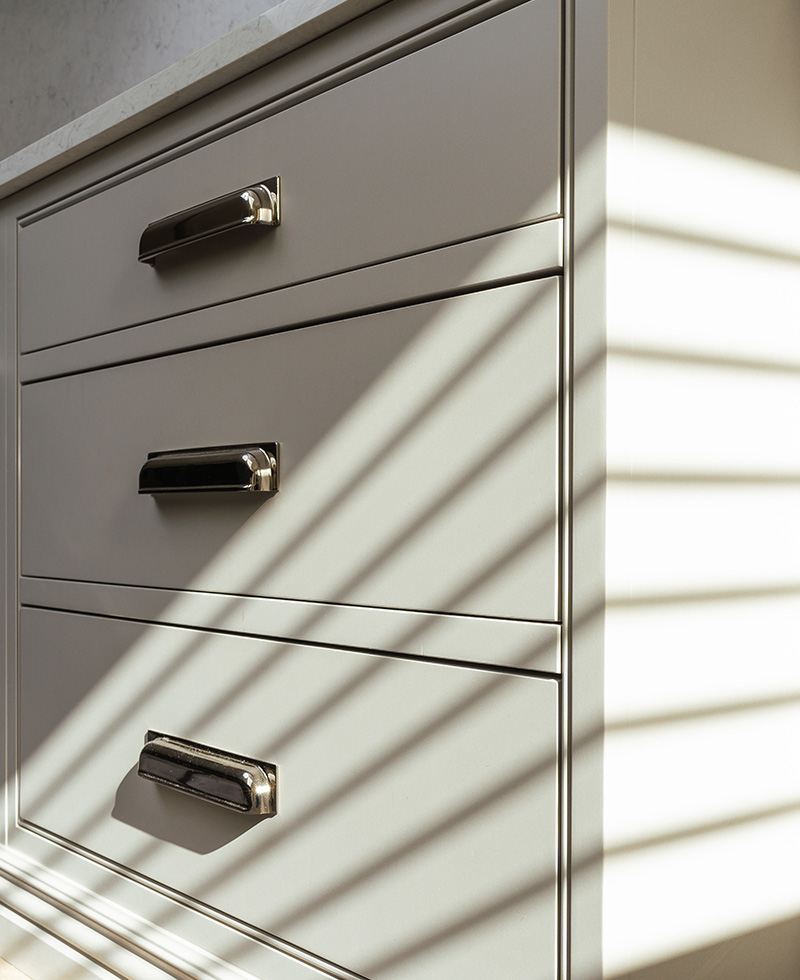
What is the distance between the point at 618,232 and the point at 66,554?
589 mm

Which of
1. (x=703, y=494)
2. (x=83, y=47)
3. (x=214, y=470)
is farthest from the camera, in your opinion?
(x=83, y=47)

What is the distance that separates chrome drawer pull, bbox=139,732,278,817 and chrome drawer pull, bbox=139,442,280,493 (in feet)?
0.63

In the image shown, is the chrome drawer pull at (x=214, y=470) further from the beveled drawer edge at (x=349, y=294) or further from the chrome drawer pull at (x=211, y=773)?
the chrome drawer pull at (x=211, y=773)

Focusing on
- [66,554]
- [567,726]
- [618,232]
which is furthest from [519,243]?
[66,554]

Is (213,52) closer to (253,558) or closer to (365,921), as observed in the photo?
(253,558)

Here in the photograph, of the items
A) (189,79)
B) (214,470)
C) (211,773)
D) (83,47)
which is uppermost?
(83,47)

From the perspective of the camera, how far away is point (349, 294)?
2.03 feet

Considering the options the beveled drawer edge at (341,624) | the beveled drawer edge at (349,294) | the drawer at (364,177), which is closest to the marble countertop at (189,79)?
the drawer at (364,177)

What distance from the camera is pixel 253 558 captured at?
684 millimetres

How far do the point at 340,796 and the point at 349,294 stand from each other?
12.6 inches

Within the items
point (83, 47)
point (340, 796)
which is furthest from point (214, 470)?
point (83, 47)

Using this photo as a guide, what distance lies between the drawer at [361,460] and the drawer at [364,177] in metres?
0.05

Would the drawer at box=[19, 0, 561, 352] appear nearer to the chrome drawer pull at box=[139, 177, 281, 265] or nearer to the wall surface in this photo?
the chrome drawer pull at box=[139, 177, 281, 265]

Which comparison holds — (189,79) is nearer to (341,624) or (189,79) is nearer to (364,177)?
(364,177)
